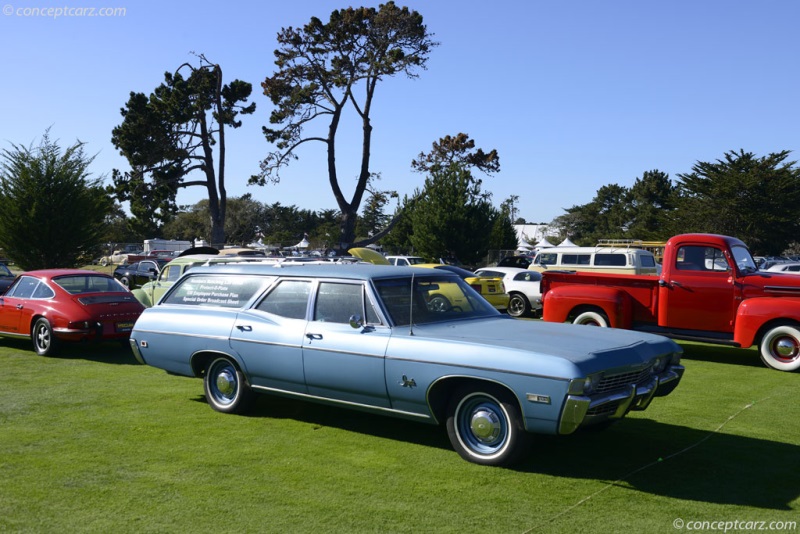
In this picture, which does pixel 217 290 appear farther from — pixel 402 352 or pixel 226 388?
pixel 402 352

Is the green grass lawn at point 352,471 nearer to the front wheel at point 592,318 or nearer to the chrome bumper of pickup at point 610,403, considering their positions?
the chrome bumper of pickup at point 610,403

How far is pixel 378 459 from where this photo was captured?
6.13 metres

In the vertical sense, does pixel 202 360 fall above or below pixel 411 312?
below

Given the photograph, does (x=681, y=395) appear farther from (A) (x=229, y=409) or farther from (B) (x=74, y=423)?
(B) (x=74, y=423)

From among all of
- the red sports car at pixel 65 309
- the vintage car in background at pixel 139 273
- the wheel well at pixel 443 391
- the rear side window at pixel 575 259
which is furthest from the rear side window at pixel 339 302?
the vintage car in background at pixel 139 273

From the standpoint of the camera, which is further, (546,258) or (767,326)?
(546,258)

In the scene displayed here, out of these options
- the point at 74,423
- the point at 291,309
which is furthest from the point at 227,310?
the point at 74,423

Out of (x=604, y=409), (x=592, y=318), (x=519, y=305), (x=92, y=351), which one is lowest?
(x=92, y=351)

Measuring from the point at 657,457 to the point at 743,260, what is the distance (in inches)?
270

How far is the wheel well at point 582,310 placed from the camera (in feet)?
40.9

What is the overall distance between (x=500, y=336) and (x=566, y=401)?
1.04 meters

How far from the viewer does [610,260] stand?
23500 mm

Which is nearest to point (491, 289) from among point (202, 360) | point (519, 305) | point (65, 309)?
point (519, 305)

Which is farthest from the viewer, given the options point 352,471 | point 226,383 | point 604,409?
point 226,383
